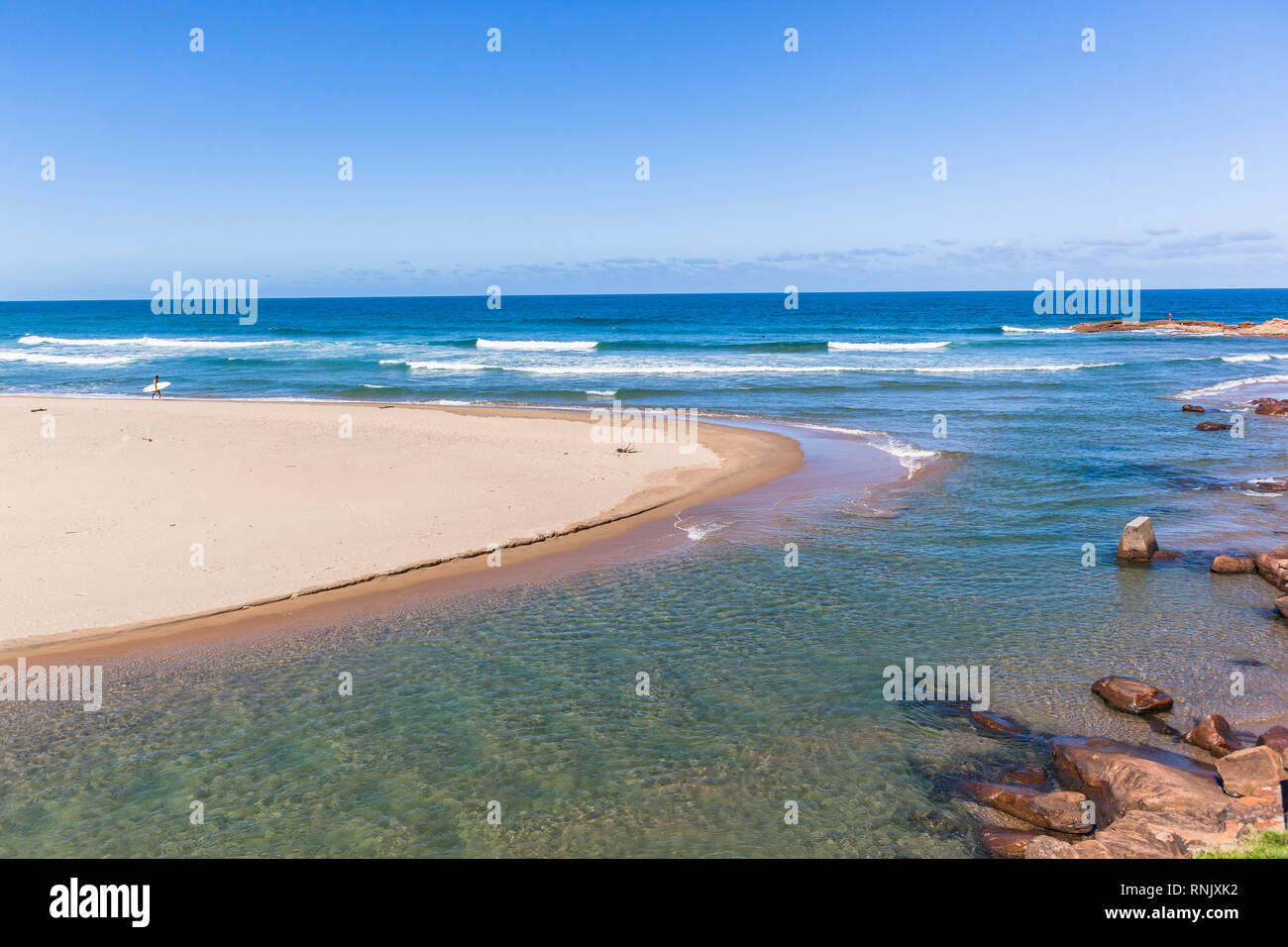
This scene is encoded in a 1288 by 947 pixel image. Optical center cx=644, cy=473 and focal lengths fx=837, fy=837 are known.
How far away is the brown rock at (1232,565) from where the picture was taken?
42.1 ft

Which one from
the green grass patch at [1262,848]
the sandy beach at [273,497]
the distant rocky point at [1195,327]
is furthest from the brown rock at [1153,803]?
the distant rocky point at [1195,327]

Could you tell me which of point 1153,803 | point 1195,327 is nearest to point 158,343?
point 1153,803

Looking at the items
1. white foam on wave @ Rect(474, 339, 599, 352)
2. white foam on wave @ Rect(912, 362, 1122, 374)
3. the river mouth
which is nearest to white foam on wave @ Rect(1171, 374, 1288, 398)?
white foam on wave @ Rect(912, 362, 1122, 374)

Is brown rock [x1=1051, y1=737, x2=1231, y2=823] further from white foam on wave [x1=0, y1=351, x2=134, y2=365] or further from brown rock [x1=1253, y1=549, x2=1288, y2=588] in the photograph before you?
white foam on wave [x1=0, y1=351, x2=134, y2=365]

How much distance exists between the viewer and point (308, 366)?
49000 millimetres

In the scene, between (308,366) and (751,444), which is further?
(308,366)

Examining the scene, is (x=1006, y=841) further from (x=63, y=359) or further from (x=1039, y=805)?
(x=63, y=359)

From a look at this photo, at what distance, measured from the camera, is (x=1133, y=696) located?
872 centimetres

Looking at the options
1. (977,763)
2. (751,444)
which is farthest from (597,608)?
(751,444)

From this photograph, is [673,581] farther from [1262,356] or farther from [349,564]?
[1262,356]

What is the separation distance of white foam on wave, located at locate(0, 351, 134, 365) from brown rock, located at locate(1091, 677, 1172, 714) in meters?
58.0

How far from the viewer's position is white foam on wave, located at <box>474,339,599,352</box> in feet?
201
